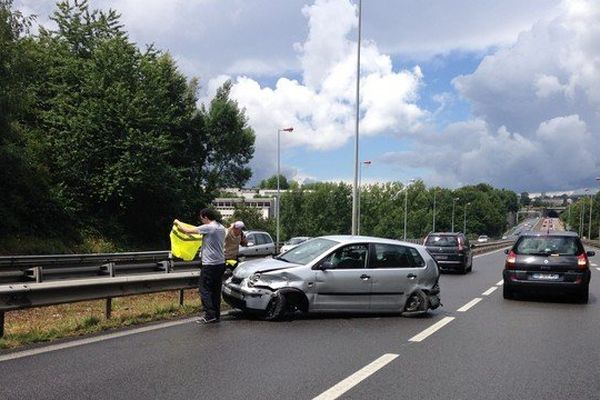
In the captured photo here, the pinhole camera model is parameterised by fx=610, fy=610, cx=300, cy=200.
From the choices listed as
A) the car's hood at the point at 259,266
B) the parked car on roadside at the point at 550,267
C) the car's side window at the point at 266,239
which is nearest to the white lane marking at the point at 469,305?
the parked car on roadside at the point at 550,267

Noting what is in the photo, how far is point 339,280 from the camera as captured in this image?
10.1m

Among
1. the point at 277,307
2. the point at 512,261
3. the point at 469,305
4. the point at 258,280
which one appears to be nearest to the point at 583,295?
the point at 512,261

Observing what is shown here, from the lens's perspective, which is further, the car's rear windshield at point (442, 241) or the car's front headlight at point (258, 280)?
the car's rear windshield at point (442, 241)

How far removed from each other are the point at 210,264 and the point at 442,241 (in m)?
17.1

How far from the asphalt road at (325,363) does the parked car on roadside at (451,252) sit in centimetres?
1331

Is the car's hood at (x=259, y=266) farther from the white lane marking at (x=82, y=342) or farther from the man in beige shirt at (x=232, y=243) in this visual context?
the man in beige shirt at (x=232, y=243)

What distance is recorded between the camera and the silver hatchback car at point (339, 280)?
9742 mm

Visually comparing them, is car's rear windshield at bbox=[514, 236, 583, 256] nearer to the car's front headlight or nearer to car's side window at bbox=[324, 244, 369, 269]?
car's side window at bbox=[324, 244, 369, 269]

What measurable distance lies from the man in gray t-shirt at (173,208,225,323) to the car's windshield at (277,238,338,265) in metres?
1.36

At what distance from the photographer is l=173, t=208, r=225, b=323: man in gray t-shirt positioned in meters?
9.51

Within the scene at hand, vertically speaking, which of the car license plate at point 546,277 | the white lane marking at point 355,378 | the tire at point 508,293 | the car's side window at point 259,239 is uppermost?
the car's side window at point 259,239

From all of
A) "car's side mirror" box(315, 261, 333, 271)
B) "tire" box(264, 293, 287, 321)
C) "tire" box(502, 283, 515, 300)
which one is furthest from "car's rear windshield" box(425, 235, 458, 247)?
"tire" box(264, 293, 287, 321)

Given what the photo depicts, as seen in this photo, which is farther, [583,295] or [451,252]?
[451,252]

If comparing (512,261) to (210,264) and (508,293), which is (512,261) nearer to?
(508,293)
